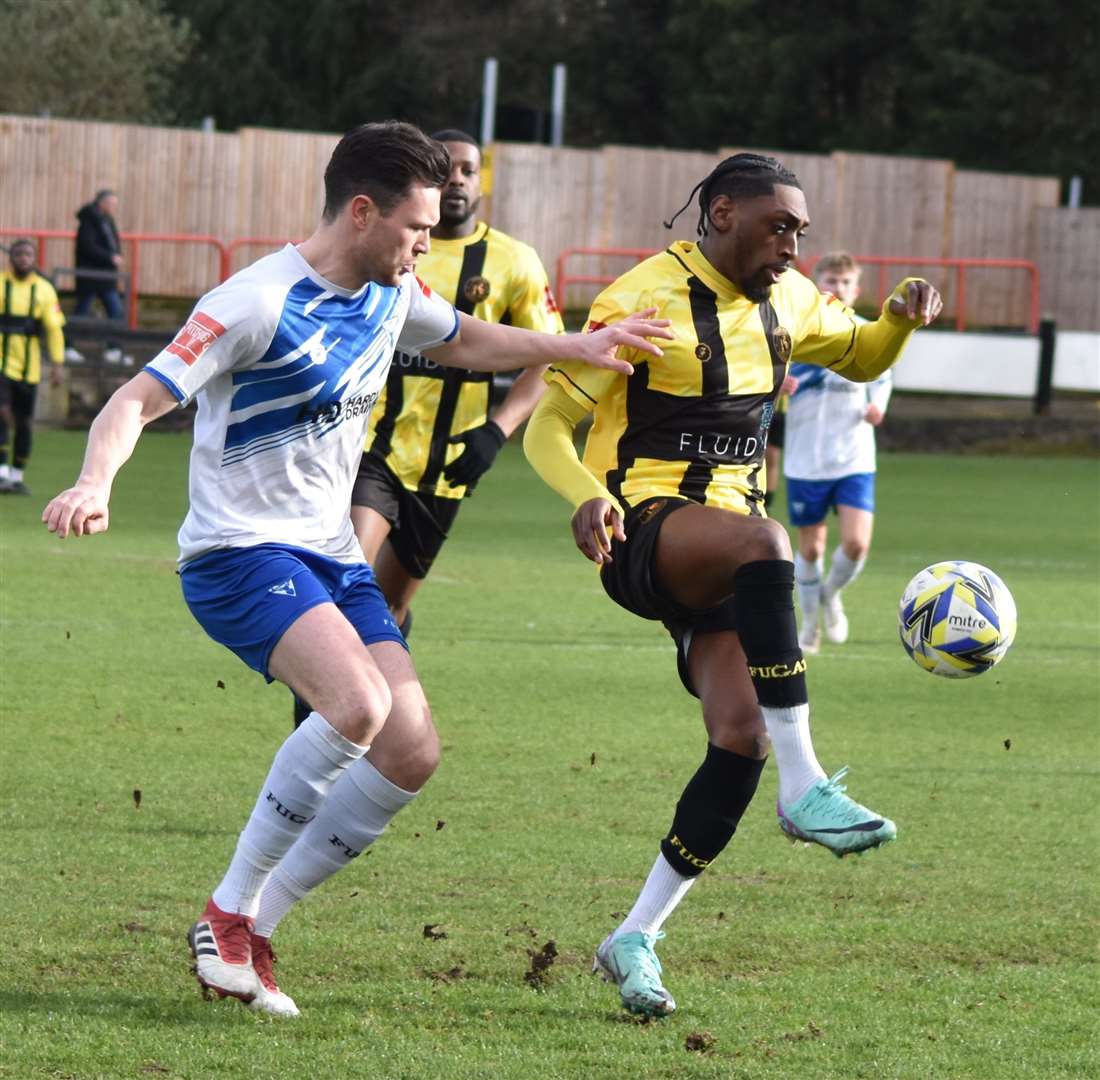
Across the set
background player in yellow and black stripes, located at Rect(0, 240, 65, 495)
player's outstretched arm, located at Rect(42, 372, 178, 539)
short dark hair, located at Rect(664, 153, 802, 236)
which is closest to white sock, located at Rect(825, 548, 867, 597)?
short dark hair, located at Rect(664, 153, 802, 236)

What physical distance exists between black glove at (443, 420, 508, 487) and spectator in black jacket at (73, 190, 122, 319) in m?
17.6

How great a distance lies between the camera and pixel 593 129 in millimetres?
49625

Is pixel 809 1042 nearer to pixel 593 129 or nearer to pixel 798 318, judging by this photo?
pixel 798 318

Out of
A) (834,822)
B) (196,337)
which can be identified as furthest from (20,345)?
(834,822)

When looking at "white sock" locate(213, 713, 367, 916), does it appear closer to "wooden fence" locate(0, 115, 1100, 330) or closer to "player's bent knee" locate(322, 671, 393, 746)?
"player's bent knee" locate(322, 671, 393, 746)

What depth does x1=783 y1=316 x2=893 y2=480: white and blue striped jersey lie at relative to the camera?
458 inches

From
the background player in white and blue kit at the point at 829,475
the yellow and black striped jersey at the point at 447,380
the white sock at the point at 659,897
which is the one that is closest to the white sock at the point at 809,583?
the background player in white and blue kit at the point at 829,475

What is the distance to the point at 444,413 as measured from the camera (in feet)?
24.5

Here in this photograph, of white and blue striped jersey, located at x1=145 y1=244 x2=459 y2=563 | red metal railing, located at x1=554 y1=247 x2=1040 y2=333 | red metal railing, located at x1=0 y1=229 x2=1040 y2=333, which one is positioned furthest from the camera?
red metal railing, located at x1=554 y1=247 x2=1040 y2=333

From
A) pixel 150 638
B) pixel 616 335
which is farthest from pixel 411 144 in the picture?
pixel 150 638

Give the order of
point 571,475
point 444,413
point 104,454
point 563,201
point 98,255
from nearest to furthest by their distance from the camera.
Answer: point 104,454, point 571,475, point 444,413, point 98,255, point 563,201

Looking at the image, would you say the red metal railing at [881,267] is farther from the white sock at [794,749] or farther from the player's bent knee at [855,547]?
the white sock at [794,749]

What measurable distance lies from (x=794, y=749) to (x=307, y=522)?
1.33 m

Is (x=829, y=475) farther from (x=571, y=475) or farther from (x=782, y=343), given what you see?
(x=571, y=475)
